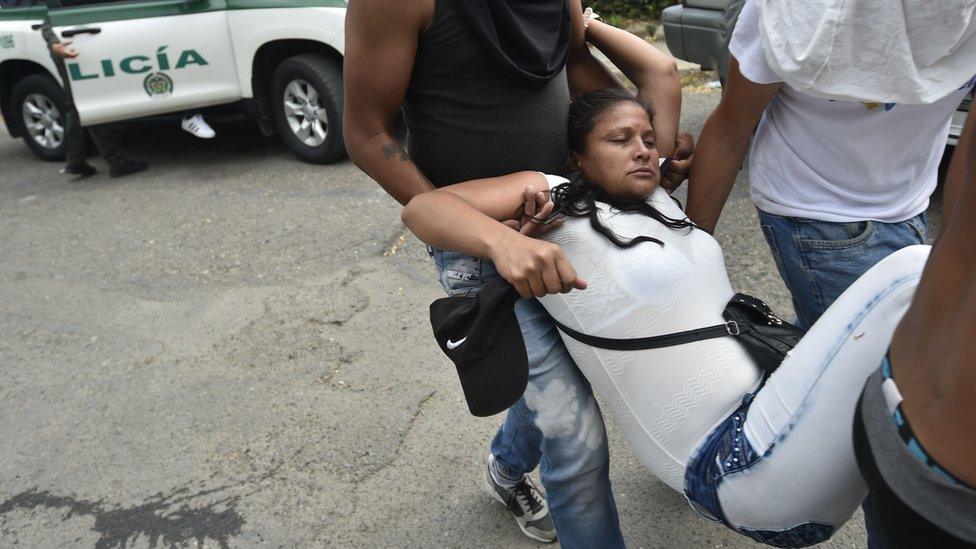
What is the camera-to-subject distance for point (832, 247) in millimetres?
1909

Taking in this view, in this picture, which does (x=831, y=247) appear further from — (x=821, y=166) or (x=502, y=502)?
(x=502, y=502)

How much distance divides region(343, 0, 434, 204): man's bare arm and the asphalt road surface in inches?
48.8

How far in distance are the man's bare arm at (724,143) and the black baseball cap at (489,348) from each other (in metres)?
0.59

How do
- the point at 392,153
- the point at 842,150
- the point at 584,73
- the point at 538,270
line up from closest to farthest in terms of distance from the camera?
1. the point at 538,270
2. the point at 842,150
3. the point at 392,153
4. the point at 584,73

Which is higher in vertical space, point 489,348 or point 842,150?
point 842,150

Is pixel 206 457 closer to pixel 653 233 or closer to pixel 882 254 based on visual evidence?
pixel 653 233

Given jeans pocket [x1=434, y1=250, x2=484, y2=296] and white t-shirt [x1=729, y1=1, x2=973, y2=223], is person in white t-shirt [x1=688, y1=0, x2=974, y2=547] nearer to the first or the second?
white t-shirt [x1=729, y1=1, x2=973, y2=223]

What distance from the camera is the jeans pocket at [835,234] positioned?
1.88m

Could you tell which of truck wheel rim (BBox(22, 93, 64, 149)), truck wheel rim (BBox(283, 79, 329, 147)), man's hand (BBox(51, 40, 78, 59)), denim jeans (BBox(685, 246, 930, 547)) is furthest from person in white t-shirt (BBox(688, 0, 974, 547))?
truck wheel rim (BBox(22, 93, 64, 149))

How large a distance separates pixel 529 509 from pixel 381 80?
1.41 metres

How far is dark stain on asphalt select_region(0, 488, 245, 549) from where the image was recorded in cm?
268

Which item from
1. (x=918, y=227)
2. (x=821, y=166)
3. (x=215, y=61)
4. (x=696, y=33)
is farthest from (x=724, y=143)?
(x=215, y=61)

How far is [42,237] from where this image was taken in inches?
212

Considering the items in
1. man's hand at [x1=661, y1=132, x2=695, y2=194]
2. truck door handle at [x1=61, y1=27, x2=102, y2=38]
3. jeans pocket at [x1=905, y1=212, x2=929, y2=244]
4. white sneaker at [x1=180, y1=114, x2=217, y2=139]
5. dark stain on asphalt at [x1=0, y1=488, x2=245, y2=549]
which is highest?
man's hand at [x1=661, y1=132, x2=695, y2=194]
